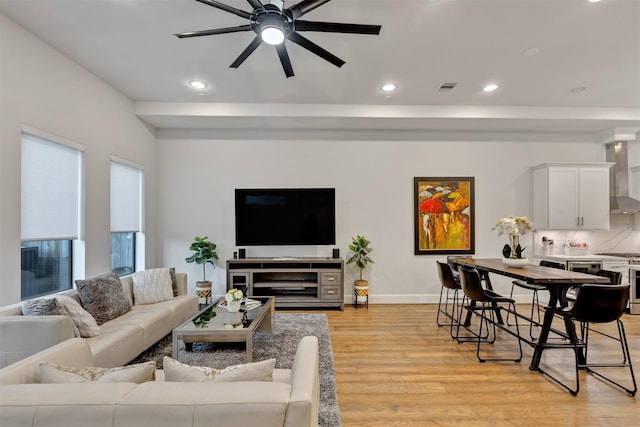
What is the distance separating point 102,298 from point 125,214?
1757 mm

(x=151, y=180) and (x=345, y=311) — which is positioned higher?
(x=151, y=180)

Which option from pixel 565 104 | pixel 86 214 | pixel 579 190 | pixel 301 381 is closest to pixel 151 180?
pixel 86 214

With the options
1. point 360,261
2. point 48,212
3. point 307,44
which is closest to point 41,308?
point 48,212

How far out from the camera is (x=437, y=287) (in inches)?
209

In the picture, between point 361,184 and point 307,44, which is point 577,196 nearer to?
point 361,184

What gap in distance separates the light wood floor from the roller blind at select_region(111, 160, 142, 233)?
3.31m

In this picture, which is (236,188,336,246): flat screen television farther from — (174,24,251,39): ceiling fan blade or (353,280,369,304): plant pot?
(174,24,251,39): ceiling fan blade

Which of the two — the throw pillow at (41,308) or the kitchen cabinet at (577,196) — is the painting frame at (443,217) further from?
the throw pillow at (41,308)

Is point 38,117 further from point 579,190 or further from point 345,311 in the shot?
point 579,190

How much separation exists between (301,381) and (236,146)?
15.3ft

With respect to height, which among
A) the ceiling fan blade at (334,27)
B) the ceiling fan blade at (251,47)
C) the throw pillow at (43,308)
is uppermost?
the ceiling fan blade at (251,47)

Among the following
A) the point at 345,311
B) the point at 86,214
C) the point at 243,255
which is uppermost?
the point at 86,214

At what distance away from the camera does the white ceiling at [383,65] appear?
2.66 meters

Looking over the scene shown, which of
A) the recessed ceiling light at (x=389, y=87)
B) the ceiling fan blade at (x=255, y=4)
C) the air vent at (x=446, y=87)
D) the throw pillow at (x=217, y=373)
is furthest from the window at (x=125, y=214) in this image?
the air vent at (x=446, y=87)
